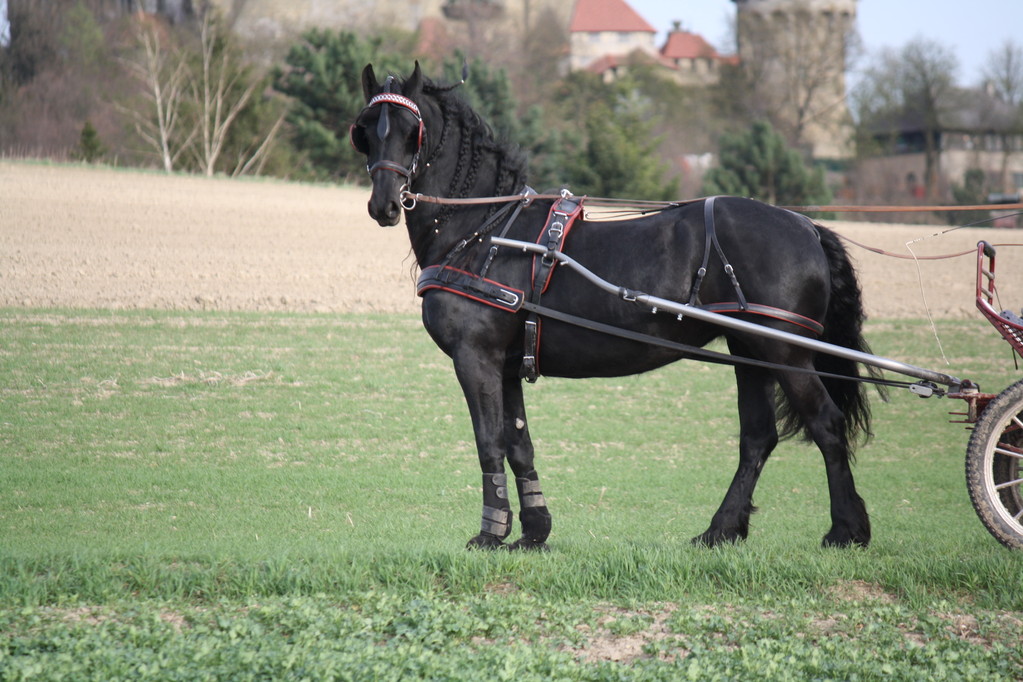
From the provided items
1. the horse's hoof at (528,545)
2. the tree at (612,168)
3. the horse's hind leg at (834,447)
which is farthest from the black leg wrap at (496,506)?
the tree at (612,168)

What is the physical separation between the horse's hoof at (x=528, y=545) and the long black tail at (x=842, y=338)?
58.4 inches

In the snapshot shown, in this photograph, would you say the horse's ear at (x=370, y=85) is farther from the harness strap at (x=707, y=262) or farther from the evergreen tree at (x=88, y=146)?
the evergreen tree at (x=88, y=146)

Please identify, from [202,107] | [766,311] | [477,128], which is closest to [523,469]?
[766,311]

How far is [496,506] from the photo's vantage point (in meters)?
5.13

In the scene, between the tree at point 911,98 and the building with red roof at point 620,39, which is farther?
the building with red roof at point 620,39

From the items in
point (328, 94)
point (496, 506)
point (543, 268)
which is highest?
point (328, 94)

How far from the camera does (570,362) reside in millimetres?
5145

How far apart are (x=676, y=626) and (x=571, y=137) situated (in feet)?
131

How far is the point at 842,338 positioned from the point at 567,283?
156 cm

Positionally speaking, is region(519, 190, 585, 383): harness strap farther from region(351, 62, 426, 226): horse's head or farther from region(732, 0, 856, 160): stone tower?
region(732, 0, 856, 160): stone tower

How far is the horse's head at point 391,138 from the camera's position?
488 centimetres

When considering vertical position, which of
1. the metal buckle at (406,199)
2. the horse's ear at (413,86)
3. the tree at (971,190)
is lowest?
the metal buckle at (406,199)

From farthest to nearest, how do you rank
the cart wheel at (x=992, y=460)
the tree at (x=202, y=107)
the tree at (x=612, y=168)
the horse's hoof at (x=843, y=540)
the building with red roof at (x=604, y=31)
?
the building with red roof at (x=604, y=31), the tree at (x=612, y=168), the tree at (x=202, y=107), the horse's hoof at (x=843, y=540), the cart wheel at (x=992, y=460)

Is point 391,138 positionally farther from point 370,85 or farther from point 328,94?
point 328,94
